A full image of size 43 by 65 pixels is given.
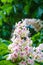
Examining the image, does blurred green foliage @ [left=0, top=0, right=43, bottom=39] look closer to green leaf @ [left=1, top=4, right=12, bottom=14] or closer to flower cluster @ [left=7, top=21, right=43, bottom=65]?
green leaf @ [left=1, top=4, right=12, bottom=14]

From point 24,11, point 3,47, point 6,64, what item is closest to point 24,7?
point 24,11

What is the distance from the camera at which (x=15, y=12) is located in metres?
6.38

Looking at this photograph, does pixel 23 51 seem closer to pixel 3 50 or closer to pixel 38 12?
pixel 3 50

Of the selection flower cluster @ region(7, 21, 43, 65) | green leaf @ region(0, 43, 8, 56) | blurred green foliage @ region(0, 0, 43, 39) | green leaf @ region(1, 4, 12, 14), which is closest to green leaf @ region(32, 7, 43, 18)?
blurred green foliage @ region(0, 0, 43, 39)

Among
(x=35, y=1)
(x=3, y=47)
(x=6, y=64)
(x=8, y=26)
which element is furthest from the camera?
(x=8, y=26)

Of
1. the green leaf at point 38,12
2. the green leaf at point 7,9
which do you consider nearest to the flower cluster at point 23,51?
the green leaf at point 38,12

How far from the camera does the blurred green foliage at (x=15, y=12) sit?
5.97 metres

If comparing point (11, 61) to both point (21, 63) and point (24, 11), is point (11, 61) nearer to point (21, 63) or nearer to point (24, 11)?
point (21, 63)

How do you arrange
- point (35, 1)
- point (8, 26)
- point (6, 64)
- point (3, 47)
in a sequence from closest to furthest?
point (6, 64) → point (3, 47) → point (35, 1) → point (8, 26)

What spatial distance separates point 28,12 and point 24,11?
3.7 inches

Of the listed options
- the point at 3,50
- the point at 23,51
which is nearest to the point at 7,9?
the point at 3,50

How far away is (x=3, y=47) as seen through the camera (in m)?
2.64

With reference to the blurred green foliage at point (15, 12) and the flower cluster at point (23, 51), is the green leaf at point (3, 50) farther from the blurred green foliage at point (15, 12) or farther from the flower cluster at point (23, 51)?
the blurred green foliage at point (15, 12)

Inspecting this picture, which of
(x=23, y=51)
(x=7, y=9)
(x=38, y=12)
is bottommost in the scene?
(x=23, y=51)
